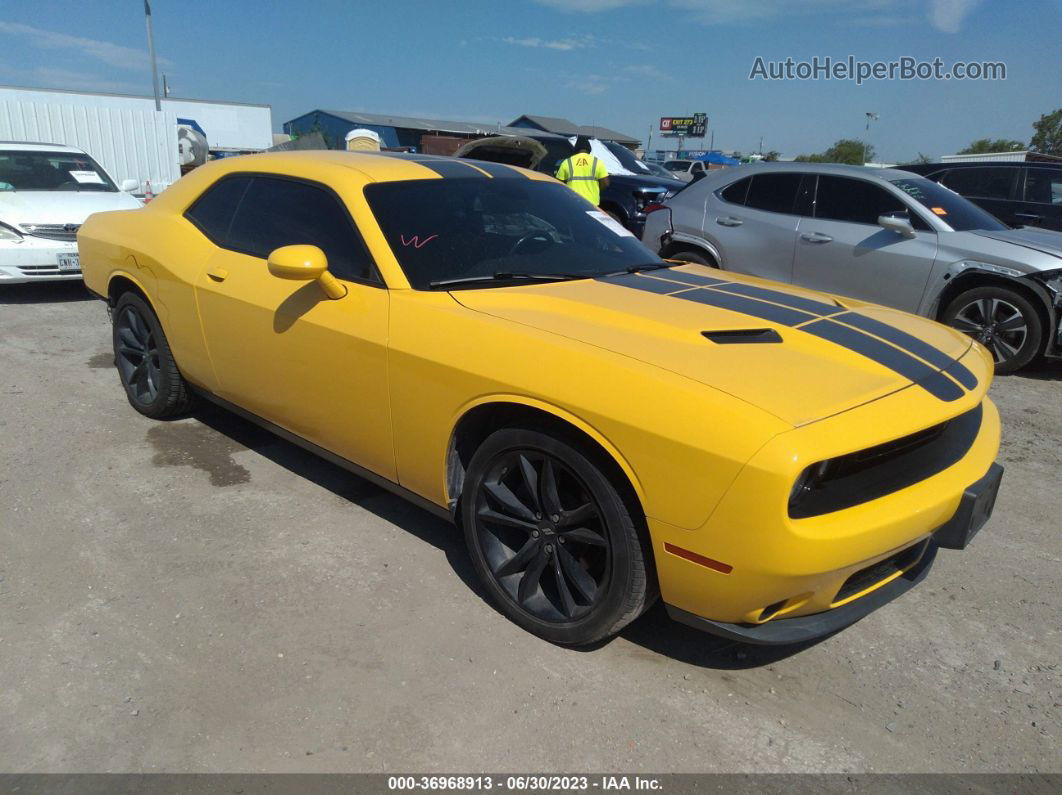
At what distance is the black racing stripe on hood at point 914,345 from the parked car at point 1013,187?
261 inches

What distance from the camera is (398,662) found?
8.16ft

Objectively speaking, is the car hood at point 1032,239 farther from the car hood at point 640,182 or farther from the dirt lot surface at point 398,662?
the car hood at point 640,182

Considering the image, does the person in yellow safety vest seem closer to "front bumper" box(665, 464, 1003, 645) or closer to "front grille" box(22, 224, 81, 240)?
"front grille" box(22, 224, 81, 240)

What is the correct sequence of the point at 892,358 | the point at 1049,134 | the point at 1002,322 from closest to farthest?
the point at 892,358 → the point at 1002,322 → the point at 1049,134

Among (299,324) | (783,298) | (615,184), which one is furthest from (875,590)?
(615,184)

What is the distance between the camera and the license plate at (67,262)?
7.43 metres

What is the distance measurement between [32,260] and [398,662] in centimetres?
692

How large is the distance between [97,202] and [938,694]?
29.2 feet

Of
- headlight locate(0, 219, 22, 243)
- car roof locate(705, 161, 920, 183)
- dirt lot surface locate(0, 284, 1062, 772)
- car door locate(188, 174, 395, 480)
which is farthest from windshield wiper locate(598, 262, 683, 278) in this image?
headlight locate(0, 219, 22, 243)

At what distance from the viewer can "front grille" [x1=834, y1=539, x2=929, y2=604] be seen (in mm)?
2246

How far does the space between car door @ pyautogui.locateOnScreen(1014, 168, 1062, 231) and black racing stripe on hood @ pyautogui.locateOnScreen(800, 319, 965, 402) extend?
275 inches

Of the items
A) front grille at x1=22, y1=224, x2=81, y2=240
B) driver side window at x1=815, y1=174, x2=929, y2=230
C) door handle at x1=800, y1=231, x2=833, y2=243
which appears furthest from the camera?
front grille at x1=22, y1=224, x2=81, y2=240

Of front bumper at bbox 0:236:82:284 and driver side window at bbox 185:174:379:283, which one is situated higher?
driver side window at bbox 185:174:379:283

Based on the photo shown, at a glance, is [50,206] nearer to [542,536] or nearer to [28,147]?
[28,147]
